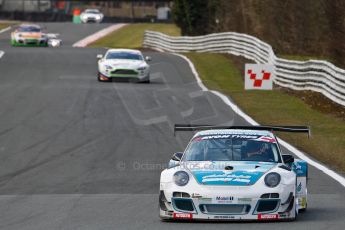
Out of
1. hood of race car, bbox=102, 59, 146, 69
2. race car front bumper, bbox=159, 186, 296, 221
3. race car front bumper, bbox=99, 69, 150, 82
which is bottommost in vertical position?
race car front bumper, bbox=99, 69, 150, 82

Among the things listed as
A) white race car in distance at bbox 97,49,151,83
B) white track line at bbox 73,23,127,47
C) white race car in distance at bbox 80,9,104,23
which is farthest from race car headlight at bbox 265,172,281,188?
white race car in distance at bbox 80,9,104,23

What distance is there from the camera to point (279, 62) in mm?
35344

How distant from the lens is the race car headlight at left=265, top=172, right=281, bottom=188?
1073 cm

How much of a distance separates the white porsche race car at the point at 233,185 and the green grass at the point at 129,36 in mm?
53635

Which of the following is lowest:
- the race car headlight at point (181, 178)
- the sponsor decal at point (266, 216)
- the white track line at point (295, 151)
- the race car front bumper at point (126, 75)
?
the race car front bumper at point (126, 75)

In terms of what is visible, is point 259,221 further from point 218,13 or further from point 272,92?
point 218,13

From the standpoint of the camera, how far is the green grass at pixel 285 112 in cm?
1920

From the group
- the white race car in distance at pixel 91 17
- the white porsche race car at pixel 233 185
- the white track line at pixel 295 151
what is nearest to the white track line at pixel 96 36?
the white race car in distance at pixel 91 17

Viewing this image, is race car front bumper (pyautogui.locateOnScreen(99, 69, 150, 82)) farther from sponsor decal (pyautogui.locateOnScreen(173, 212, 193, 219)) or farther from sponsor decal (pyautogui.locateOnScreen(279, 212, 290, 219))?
sponsor decal (pyautogui.locateOnScreen(279, 212, 290, 219))

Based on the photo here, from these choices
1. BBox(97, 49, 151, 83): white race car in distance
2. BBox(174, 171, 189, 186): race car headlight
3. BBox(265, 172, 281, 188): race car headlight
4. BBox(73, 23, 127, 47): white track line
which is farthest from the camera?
BBox(73, 23, 127, 47): white track line

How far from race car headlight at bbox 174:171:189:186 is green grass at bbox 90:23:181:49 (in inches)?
2135

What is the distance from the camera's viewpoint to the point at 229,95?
31.6m

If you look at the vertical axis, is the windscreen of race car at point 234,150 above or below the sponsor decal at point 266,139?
below

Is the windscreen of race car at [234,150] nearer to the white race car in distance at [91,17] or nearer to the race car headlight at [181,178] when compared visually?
the race car headlight at [181,178]
